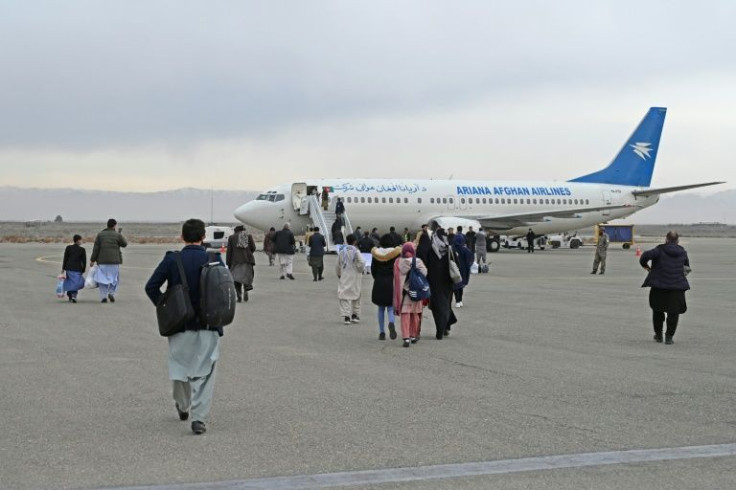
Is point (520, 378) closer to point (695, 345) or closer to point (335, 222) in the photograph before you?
point (695, 345)

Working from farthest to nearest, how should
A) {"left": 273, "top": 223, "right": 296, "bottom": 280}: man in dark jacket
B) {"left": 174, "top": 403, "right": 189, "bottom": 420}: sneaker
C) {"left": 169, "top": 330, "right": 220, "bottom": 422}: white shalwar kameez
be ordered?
1. {"left": 273, "top": 223, "right": 296, "bottom": 280}: man in dark jacket
2. {"left": 174, "top": 403, "right": 189, "bottom": 420}: sneaker
3. {"left": 169, "top": 330, "right": 220, "bottom": 422}: white shalwar kameez

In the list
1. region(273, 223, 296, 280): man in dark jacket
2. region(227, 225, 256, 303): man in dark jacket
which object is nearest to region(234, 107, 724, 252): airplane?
region(273, 223, 296, 280): man in dark jacket

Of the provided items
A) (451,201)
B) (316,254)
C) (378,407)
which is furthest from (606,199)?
(378,407)

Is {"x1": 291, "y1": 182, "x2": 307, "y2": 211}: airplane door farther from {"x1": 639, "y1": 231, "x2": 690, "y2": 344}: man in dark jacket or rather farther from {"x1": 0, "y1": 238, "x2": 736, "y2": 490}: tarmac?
{"x1": 639, "y1": 231, "x2": 690, "y2": 344}: man in dark jacket

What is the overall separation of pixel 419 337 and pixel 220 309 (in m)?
6.41

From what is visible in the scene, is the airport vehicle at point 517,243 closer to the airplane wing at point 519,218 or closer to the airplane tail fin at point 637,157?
the airplane tail fin at point 637,157

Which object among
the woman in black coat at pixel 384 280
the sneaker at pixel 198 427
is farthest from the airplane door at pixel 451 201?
the sneaker at pixel 198 427

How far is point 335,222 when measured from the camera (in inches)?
1652

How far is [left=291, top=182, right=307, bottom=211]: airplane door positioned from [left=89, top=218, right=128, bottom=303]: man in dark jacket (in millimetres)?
24133

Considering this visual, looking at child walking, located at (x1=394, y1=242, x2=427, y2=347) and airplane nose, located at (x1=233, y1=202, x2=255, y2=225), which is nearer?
child walking, located at (x1=394, y1=242, x2=427, y2=347)

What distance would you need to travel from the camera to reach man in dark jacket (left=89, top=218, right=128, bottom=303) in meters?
19.1

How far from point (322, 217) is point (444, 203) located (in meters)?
8.50

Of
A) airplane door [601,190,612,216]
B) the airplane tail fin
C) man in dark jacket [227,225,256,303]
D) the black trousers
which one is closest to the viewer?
the black trousers

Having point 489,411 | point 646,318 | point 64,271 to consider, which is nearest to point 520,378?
point 489,411
